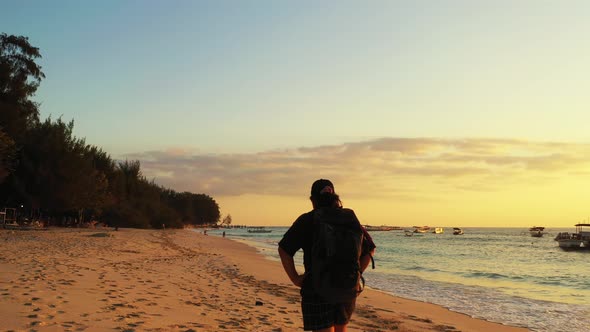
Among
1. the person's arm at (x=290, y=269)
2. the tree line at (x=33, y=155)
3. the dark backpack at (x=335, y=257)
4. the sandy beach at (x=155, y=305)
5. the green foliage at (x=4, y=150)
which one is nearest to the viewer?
the dark backpack at (x=335, y=257)

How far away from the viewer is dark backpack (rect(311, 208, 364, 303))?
3875 millimetres

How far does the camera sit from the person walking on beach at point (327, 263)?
3.88 metres

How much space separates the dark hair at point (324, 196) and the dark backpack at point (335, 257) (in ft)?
0.58

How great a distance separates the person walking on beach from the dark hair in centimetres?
7

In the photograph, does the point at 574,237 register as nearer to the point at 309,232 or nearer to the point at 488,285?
the point at 488,285

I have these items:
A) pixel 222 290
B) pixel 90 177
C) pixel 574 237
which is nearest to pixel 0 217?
pixel 90 177

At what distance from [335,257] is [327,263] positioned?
78mm

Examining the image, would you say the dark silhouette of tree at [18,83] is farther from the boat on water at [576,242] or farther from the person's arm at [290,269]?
the boat on water at [576,242]

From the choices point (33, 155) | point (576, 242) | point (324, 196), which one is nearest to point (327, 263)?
point (324, 196)

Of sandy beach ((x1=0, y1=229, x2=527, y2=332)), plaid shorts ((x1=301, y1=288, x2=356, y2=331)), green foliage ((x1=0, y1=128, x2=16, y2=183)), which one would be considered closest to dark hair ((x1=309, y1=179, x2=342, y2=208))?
plaid shorts ((x1=301, y1=288, x2=356, y2=331))

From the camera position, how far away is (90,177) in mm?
50969

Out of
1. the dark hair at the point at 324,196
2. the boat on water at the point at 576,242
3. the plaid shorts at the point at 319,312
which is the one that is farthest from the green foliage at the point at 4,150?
the boat on water at the point at 576,242

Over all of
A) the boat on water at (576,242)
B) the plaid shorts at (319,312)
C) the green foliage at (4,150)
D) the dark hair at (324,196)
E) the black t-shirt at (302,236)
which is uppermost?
the green foliage at (4,150)

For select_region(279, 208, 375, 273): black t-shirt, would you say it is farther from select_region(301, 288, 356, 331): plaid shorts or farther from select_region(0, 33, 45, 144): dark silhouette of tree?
select_region(0, 33, 45, 144): dark silhouette of tree
